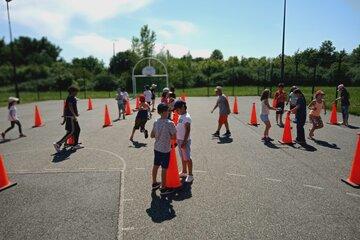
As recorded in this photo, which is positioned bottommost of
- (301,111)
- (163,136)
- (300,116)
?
(300,116)

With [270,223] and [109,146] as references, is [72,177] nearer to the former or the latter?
[109,146]

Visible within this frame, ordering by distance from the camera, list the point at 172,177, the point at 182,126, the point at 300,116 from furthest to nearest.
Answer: the point at 300,116 → the point at 182,126 → the point at 172,177

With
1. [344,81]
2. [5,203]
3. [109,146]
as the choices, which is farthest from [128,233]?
[344,81]

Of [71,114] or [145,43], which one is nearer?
[71,114]

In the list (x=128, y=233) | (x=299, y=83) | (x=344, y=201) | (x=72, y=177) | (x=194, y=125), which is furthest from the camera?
(x=299, y=83)

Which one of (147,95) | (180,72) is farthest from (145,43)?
(147,95)

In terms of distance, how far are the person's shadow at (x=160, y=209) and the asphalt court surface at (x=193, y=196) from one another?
16 mm

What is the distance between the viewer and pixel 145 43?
53.3 m

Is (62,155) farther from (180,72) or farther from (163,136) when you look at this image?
(180,72)

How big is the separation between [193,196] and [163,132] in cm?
130

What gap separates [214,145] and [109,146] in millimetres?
3362

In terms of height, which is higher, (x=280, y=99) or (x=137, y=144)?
(x=280, y=99)

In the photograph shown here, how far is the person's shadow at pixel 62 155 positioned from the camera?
938 cm

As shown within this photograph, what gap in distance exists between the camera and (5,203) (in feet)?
20.2
